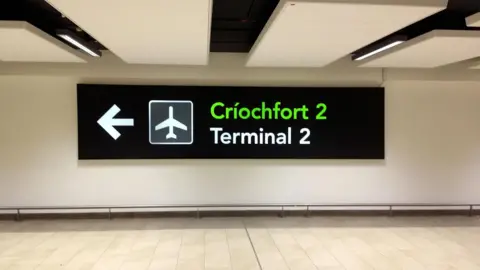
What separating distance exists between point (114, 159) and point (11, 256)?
2603 millimetres

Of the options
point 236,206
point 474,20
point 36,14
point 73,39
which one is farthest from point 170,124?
point 474,20

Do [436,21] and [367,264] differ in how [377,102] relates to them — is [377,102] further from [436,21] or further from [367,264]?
[367,264]

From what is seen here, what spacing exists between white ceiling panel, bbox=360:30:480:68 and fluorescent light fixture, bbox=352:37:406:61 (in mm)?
99

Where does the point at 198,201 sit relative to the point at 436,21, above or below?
below

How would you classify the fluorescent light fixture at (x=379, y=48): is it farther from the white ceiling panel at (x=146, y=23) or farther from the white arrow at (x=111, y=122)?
the white arrow at (x=111, y=122)

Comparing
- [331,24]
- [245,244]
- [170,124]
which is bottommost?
[245,244]

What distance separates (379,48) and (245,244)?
141 inches

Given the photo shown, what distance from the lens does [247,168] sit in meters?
7.94

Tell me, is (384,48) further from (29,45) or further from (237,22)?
(29,45)

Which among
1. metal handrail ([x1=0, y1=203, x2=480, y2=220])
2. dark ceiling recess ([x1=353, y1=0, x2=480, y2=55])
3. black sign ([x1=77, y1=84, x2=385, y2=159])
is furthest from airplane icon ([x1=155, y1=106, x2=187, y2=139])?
dark ceiling recess ([x1=353, y1=0, x2=480, y2=55])

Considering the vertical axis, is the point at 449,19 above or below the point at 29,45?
above

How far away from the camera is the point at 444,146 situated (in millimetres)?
8188

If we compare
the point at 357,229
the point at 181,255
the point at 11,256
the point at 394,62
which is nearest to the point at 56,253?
the point at 11,256

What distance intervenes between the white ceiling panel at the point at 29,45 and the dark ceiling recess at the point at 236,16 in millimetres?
279
